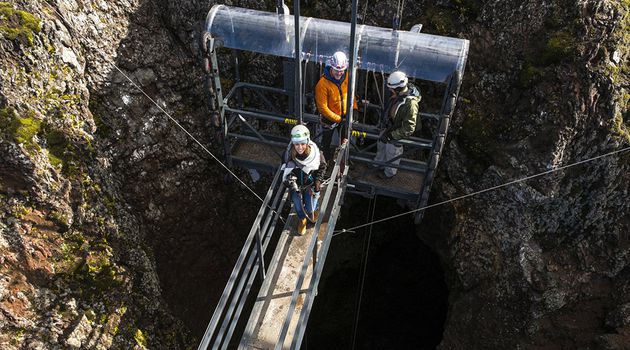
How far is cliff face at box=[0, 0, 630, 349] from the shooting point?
1017 centimetres

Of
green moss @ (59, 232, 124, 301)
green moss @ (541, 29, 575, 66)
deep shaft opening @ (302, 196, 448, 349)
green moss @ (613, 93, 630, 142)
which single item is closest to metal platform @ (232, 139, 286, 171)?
green moss @ (59, 232, 124, 301)

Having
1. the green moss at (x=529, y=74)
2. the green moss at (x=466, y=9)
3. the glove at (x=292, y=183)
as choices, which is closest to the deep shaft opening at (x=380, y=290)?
the green moss at (x=529, y=74)

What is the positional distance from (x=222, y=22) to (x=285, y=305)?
653 centimetres

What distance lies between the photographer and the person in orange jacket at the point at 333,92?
10156 mm

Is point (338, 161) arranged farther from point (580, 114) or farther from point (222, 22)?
point (580, 114)

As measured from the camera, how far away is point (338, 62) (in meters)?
10.0

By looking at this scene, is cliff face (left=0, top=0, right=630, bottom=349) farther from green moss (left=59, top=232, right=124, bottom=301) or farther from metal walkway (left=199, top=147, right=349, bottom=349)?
metal walkway (left=199, top=147, right=349, bottom=349)

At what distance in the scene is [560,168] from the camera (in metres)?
11.6

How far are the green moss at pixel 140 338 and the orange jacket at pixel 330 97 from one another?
271 inches

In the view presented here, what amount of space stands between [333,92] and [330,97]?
0.13 meters

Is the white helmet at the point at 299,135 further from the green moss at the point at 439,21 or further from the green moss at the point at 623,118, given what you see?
the green moss at the point at 623,118

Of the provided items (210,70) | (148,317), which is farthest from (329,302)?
(210,70)

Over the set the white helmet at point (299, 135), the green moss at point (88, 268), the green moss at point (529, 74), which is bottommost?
the green moss at point (88, 268)

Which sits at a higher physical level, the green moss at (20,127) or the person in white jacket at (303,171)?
the person in white jacket at (303,171)
